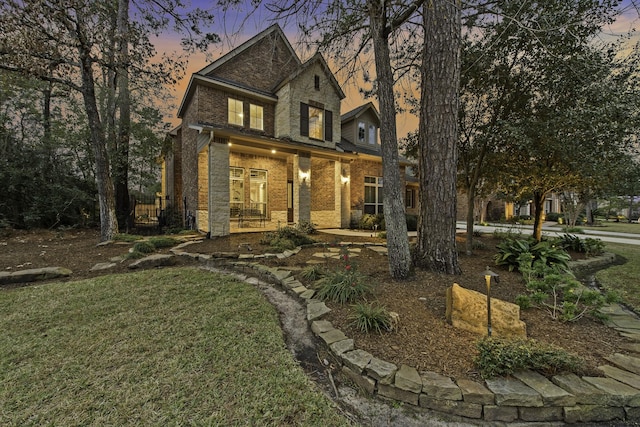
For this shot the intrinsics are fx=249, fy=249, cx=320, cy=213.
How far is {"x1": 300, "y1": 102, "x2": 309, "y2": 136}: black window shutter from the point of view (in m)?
11.3

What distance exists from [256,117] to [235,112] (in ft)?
3.09

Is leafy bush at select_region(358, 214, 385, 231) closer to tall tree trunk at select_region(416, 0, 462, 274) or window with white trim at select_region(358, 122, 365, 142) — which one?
window with white trim at select_region(358, 122, 365, 142)

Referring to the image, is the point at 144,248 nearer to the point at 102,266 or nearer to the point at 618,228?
the point at 102,266

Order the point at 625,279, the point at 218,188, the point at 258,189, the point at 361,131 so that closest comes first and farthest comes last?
the point at 625,279 < the point at 218,188 < the point at 258,189 < the point at 361,131

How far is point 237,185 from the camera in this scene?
11234mm

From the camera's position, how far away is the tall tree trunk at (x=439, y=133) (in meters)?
3.73

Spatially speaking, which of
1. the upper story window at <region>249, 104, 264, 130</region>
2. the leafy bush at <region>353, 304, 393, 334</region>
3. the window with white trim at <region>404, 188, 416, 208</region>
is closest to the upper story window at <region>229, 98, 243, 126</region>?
the upper story window at <region>249, 104, 264, 130</region>

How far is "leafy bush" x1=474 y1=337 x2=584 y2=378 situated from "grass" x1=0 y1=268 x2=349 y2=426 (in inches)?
46.9

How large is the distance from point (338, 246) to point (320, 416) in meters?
5.36

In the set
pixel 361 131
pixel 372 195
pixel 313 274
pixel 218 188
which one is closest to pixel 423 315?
pixel 313 274

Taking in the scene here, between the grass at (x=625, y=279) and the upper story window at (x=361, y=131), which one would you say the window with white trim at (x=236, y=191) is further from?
the grass at (x=625, y=279)

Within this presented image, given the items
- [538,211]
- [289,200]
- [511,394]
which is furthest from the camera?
[289,200]

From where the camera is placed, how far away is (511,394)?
65.7 inches

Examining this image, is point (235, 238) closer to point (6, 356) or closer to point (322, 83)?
point (6, 356)
